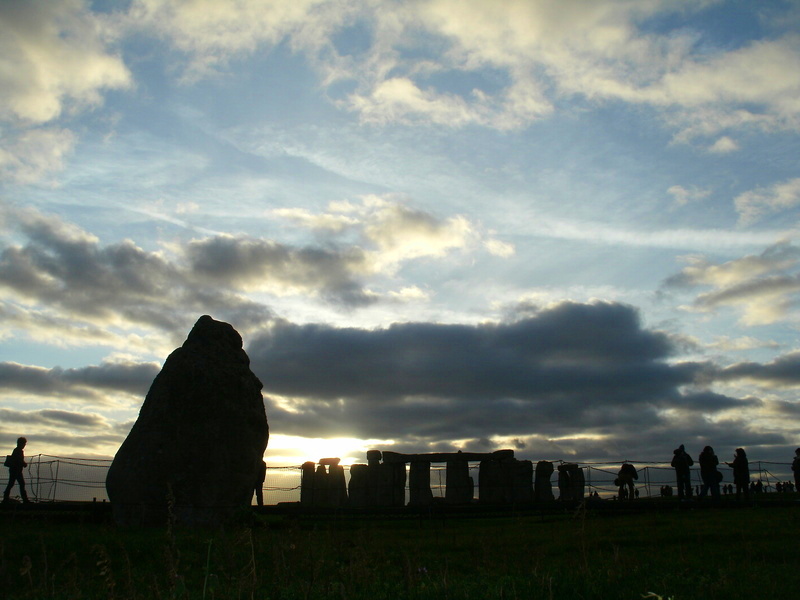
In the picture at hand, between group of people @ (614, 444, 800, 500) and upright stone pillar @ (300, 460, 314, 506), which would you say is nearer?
group of people @ (614, 444, 800, 500)

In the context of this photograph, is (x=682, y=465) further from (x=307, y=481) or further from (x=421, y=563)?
(x=421, y=563)

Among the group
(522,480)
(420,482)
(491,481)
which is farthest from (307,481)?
(522,480)

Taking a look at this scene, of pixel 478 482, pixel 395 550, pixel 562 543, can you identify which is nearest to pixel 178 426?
pixel 395 550

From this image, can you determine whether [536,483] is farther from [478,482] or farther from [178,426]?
[178,426]

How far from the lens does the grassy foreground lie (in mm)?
7571

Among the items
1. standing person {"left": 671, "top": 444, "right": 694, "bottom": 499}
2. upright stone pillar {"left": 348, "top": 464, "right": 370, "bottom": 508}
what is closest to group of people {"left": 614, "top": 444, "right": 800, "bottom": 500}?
standing person {"left": 671, "top": 444, "right": 694, "bottom": 499}

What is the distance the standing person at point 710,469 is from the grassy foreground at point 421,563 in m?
8.44

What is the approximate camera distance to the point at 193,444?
19562 millimetres

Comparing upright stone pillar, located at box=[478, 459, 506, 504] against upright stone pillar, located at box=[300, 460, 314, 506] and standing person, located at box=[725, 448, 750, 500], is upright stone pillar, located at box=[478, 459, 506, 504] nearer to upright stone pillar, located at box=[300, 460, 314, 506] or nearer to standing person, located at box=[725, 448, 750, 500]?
upright stone pillar, located at box=[300, 460, 314, 506]

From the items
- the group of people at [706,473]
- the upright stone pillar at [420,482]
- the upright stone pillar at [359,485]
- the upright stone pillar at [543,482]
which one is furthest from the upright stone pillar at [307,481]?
the group of people at [706,473]

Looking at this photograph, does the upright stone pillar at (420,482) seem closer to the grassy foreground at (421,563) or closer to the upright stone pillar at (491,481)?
the upright stone pillar at (491,481)

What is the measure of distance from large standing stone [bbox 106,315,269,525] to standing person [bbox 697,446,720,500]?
56.7ft

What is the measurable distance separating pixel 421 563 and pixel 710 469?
20.6m

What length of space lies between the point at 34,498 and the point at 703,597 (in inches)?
1175
